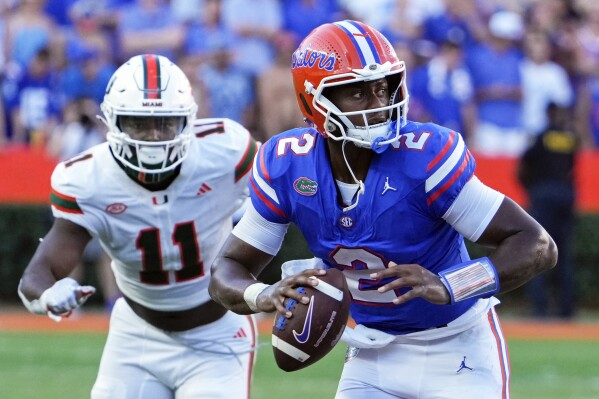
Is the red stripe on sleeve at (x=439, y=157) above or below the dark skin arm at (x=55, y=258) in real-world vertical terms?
above

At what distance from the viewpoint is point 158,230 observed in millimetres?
4996

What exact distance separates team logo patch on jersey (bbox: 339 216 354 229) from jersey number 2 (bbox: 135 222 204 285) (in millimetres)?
1164

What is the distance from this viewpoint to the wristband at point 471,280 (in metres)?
3.79

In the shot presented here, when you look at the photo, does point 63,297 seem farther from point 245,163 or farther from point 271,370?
point 271,370

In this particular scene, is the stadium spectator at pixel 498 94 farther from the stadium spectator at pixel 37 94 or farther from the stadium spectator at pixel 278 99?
the stadium spectator at pixel 37 94

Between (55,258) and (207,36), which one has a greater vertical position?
(55,258)

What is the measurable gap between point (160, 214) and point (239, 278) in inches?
38.1

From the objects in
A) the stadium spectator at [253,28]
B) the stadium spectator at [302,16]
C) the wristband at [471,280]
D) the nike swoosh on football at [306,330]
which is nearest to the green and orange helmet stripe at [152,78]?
the nike swoosh on football at [306,330]

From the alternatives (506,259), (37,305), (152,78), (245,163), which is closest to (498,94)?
(245,163)

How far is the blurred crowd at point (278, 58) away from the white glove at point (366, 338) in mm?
7122

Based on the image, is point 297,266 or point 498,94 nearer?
point 297,266

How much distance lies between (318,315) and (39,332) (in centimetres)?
718

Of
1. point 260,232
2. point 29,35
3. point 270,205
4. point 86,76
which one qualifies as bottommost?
point 86,76

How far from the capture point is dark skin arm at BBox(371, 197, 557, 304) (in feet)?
12.2
